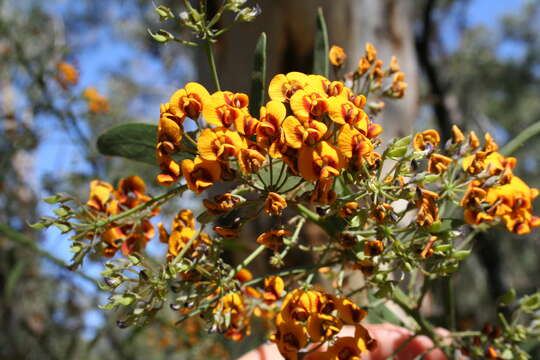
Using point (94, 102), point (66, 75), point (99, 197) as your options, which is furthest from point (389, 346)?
point (94, 102)

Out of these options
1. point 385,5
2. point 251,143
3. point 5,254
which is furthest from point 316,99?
point 5,254

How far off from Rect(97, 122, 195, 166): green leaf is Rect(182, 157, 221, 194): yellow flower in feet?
0.73

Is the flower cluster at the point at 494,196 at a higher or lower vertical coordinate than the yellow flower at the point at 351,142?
lower

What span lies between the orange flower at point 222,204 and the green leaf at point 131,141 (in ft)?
0.74

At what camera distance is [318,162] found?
2.72 feet

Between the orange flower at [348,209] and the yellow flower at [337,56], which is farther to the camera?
the yellow flower at [337,56]

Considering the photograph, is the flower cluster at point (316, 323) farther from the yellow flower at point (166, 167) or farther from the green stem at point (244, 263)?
the yellow flower at point (166, 167)

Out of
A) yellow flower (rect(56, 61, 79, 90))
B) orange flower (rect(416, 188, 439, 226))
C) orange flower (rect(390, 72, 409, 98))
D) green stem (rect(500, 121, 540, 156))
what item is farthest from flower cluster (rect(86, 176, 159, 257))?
yellow flower (rect(56, 61, 79, 90))

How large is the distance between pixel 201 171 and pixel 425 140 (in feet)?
1.43

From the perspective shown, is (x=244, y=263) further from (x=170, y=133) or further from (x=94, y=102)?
(x=94, y=102)

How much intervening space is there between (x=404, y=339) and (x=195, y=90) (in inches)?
34.0

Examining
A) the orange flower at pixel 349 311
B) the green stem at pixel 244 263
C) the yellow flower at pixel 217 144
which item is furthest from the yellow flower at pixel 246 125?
the orange flower at pixel 349 311

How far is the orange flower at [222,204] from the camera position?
2.94 feet

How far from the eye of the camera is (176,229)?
1068mm
